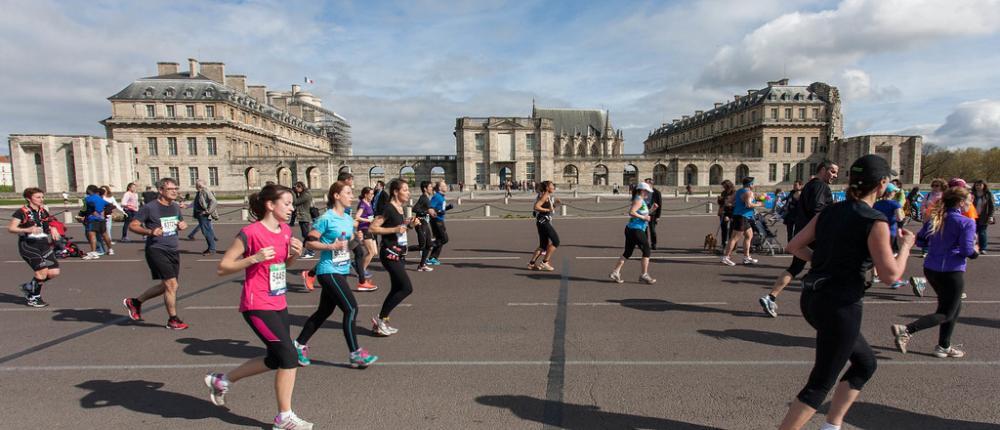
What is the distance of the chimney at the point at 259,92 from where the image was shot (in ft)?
226

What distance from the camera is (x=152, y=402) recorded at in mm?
3547

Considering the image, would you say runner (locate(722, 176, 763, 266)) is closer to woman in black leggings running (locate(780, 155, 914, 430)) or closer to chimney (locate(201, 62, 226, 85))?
woman in black leggings running (locate(780, 155, 914, 430))

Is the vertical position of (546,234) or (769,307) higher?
(546,234)

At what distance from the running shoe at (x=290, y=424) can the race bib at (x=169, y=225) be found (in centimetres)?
354

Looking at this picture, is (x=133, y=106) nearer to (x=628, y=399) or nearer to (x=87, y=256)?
(x=87, y=256)

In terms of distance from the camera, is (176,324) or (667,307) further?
(667,307)

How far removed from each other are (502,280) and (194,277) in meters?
5.65

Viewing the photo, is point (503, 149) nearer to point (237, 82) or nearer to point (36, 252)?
point (237, 82)

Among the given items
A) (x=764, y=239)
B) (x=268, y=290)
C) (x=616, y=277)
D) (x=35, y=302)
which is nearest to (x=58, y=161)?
(x=35, y=302)

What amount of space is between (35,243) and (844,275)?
8951mm

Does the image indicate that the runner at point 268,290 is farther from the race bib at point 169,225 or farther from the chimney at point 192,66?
the chimney at point 192,66

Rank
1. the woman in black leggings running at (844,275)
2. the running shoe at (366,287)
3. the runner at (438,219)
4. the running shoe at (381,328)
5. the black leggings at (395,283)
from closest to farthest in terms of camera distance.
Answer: the woman in black leggings running at (844,275)
the black leggings at (395,283)
the running shoe at (381,328)
the running shoe at (366,287)
the runner at (438,219)

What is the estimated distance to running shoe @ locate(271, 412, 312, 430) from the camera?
3006 mm

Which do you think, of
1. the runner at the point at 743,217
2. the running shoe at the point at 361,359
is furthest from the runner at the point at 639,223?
the running shoe at the point at 361,359
